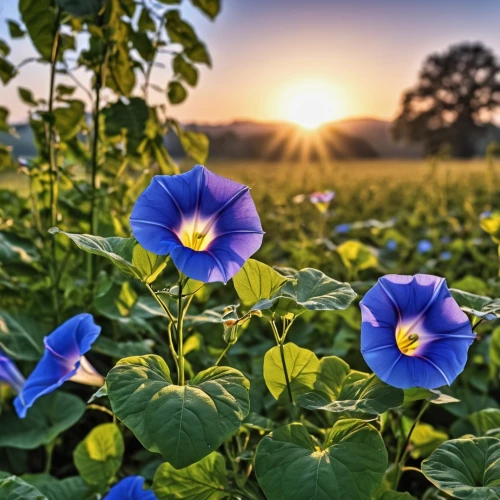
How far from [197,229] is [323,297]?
176mm

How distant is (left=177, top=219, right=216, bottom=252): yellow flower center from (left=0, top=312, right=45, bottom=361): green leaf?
2.11ft

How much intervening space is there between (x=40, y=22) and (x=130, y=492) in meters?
0.92

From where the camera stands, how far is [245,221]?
74cm

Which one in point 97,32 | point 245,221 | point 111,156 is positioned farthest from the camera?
point 111,156

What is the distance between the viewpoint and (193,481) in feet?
2.69

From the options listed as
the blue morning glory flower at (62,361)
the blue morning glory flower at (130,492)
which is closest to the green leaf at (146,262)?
the blue morning glory flower at (62,361)

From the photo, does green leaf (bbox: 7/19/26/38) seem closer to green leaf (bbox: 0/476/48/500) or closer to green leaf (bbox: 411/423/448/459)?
green leaf (bbox: 0/476/48/500)

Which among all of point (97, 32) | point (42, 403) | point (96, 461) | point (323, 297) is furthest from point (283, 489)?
point (97, 32)

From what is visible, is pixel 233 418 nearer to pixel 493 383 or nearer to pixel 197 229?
pixel 197 229

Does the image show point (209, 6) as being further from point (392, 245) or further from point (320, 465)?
point (392, 245)

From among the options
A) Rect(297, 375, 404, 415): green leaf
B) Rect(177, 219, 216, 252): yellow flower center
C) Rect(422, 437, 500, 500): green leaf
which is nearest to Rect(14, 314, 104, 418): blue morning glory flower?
Rect(177, 219, 216, 252): yellow flower center

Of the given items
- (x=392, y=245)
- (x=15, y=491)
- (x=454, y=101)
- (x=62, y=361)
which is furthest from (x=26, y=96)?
(x=454, y=101)

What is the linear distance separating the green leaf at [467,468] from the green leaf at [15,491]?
1.54ft

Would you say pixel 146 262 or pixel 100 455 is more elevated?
pixel 146 262
